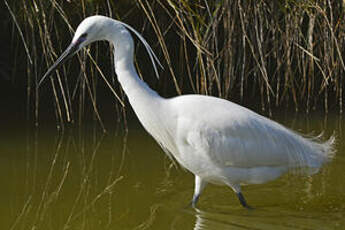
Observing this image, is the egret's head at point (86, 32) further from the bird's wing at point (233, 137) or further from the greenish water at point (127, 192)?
the greenish water at point (127, 192)

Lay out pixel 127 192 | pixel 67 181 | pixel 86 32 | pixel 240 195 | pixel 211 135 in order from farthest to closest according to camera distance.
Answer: pixel 67 181, pixel 127 192, pixel 240 195, pixel 211 135, pixel 86 32

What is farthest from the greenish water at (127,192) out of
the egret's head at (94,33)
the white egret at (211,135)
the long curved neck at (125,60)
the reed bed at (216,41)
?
the egret's head at (94,33)

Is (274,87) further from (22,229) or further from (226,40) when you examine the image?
(22,229)

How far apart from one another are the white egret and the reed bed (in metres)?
Result: 0.43

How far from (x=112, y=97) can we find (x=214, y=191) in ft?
8.67

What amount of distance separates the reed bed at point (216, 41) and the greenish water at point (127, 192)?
1.07 feet

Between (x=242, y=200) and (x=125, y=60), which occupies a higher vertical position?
(x=125, y=60)

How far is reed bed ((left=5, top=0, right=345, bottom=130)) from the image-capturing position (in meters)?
4.62

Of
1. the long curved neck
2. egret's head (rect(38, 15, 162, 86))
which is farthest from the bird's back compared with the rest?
egret's head (rect(38, 15, 162, 86))

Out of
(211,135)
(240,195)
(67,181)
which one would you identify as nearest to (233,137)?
(211,135)

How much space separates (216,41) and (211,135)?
40.5 inches

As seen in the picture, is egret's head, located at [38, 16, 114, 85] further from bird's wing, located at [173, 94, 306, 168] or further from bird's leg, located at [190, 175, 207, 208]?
bird's leg, located at [190, 175, 207, 208]

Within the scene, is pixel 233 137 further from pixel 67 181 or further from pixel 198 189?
pixel 67 181

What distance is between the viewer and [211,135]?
12.8 ft
